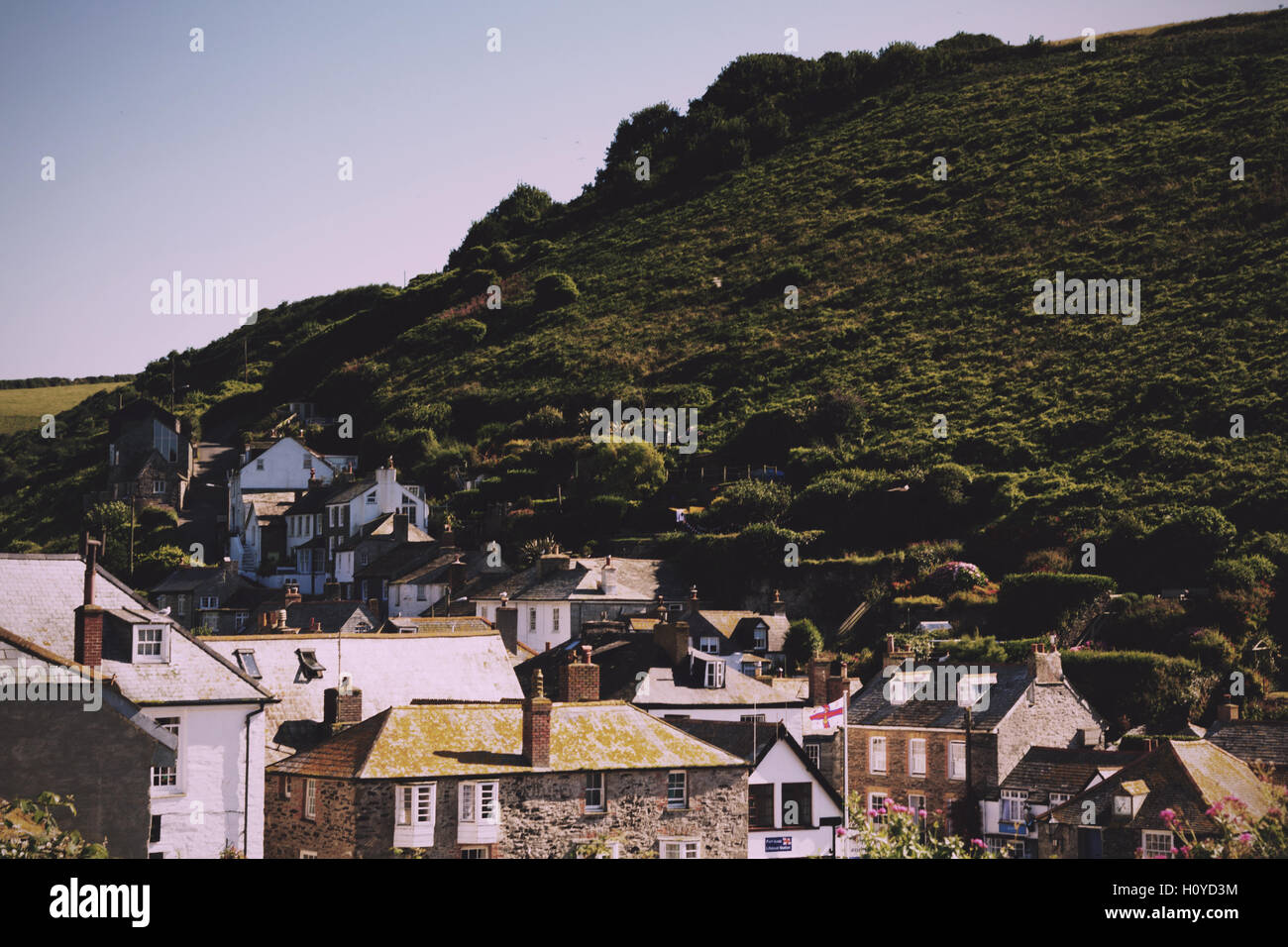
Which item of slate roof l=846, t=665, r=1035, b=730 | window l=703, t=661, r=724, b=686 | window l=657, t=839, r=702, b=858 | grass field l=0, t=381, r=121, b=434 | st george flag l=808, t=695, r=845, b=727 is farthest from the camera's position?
grass field l=0, t=381, r=121, b=434

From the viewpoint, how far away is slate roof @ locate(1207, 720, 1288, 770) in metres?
29.8

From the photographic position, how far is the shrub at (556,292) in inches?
4124

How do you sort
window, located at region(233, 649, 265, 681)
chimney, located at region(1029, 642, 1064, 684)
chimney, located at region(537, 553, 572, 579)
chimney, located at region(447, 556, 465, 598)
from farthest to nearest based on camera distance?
chimney, located at region(447, 556, 465, 598) < chimney, located at region(537, 553, 572, 579) < chimney, located at region(1029, 642, 1064, 684) < window, located at region(233, 649, 265, 681)

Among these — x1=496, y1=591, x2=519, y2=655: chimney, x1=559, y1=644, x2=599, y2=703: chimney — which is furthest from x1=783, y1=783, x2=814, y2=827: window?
x1=496, y1=591, x2=519, y2=655: chimney

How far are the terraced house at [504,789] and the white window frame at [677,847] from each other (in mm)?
25

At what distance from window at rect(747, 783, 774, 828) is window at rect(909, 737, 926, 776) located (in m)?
6.54

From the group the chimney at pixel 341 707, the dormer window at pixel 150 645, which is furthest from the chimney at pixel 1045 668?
the dormer window at pixel 150 645

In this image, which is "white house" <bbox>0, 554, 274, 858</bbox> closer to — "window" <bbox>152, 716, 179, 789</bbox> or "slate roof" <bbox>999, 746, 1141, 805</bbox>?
"window" <bbox>152, 716, 179, 789</bbox>

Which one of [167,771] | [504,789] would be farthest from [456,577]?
[167,771]

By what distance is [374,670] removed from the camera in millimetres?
31859

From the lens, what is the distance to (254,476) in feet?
259

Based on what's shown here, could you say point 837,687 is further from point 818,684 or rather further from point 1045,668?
point 1045,668

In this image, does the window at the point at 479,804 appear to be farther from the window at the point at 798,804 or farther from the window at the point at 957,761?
the window at the point at 957,761
